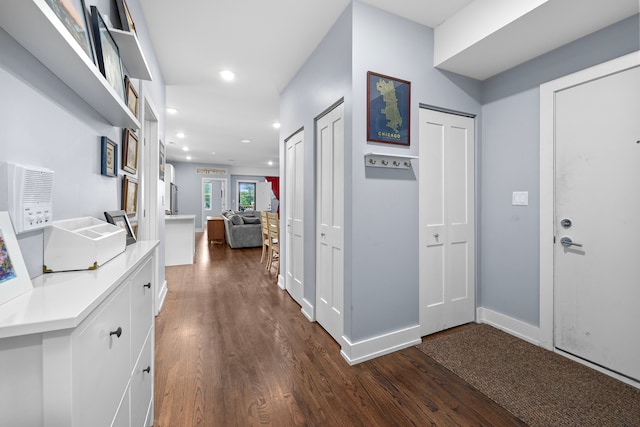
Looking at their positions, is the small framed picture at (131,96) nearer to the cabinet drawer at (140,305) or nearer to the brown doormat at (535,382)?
the cabinet drawer at (140,305)

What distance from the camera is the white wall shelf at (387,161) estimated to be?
6.59 ft

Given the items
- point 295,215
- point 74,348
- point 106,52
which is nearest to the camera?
point 74,348

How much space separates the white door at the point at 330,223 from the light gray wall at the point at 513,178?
1466mm

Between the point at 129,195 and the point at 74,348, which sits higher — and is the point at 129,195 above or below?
above

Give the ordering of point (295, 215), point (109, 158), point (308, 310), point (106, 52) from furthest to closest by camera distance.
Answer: point (295, 215)
point (308, 310)
point (109, 158)
point (106, 52)

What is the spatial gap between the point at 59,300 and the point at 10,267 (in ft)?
0.54

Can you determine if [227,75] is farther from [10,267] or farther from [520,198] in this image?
[520,198]

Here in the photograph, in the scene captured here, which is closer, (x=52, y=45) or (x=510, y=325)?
(x=52, y=45)

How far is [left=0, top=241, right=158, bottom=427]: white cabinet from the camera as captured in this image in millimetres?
524

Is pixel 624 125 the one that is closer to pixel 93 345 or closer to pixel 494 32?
pixel 494 32

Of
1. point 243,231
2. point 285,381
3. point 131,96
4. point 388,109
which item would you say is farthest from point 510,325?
point 243,231

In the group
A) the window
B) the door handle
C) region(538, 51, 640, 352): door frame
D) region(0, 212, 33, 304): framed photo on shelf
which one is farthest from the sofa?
region(0, 212, 33, 304): framed photo on shelf

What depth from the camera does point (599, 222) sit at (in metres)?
1.88

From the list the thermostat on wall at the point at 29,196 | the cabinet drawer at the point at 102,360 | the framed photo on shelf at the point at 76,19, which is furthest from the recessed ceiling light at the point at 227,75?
the cabinet drawer at the point at 102,360
